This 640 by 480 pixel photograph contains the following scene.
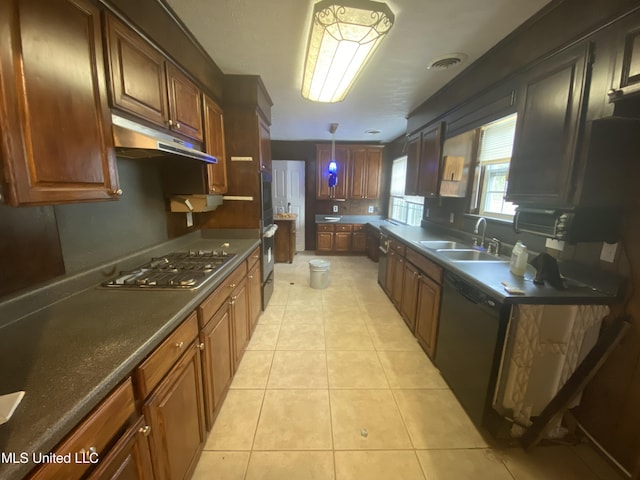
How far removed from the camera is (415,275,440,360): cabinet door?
7.04ft

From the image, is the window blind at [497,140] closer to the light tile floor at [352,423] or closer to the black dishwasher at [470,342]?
the black dishwasher at [470,342]

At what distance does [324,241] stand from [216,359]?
416 cm

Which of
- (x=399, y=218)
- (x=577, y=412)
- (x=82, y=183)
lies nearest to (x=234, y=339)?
(x=82, y=183)

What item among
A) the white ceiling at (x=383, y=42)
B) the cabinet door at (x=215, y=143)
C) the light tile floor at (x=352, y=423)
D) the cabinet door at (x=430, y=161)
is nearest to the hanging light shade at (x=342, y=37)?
the white ceiling at (x=383, y=42)

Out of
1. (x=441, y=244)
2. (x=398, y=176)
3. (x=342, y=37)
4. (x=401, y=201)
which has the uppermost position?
(x=342, y=37)

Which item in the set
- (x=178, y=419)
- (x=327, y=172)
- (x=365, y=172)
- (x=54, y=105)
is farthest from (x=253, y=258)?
(x=365, y=172)

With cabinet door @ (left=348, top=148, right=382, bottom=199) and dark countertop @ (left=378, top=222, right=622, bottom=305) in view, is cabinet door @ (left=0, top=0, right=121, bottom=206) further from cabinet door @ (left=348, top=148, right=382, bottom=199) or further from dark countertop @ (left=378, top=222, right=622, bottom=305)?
cabinet door @ (left=348, top=148, right=382, bottom=199)

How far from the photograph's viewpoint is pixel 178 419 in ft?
3.78

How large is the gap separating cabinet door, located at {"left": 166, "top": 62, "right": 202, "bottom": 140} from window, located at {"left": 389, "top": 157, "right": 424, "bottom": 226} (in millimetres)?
3558

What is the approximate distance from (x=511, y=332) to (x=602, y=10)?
1670 millimetres

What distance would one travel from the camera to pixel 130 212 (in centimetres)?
177

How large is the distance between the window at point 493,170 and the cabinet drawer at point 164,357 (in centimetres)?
256

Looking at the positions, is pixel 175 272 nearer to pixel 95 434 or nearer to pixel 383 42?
pixel 95 434

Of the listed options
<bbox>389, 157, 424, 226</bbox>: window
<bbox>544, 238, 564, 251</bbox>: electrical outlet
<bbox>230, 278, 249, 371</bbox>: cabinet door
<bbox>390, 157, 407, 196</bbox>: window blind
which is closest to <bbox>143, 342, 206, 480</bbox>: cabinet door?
<bbox>230, 278, 249, 371</bbox>: cabinet door
